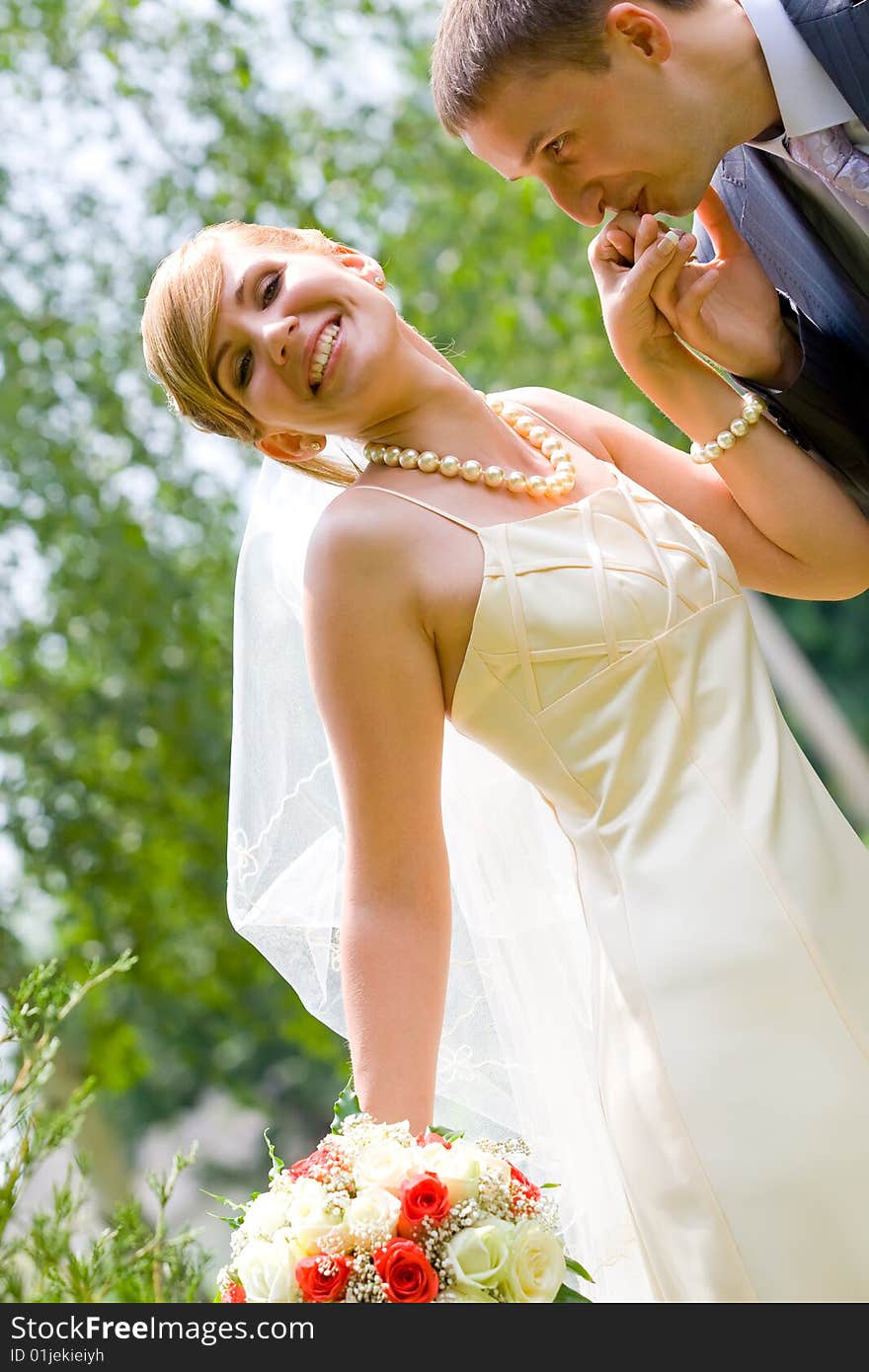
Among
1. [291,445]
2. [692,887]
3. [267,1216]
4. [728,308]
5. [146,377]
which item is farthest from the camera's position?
[146,377]

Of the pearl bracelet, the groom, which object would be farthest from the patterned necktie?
the pearl bracelet

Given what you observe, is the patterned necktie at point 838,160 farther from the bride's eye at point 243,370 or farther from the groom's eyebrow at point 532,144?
the bride's eye at point 243,370

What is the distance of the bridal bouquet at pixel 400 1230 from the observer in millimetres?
1728

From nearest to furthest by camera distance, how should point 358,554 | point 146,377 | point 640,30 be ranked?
1. point 358,554
2. point 640,30
3. point 146,377

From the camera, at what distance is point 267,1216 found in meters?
1.84

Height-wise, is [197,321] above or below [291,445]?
Answer: above

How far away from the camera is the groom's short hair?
88.9 inches

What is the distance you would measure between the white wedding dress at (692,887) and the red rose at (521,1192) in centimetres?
24

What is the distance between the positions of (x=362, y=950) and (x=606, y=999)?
385mm

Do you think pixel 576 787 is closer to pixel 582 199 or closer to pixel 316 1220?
pixel 316 1220

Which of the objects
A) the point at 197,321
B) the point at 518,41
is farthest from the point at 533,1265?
the point at 518,41

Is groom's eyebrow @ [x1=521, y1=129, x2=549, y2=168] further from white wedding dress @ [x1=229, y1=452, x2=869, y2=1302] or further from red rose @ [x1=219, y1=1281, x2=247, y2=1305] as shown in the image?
red rose @ [x1=219, y1=1281, x2=247, y2=1305]

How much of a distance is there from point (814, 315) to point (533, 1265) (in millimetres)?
1621
